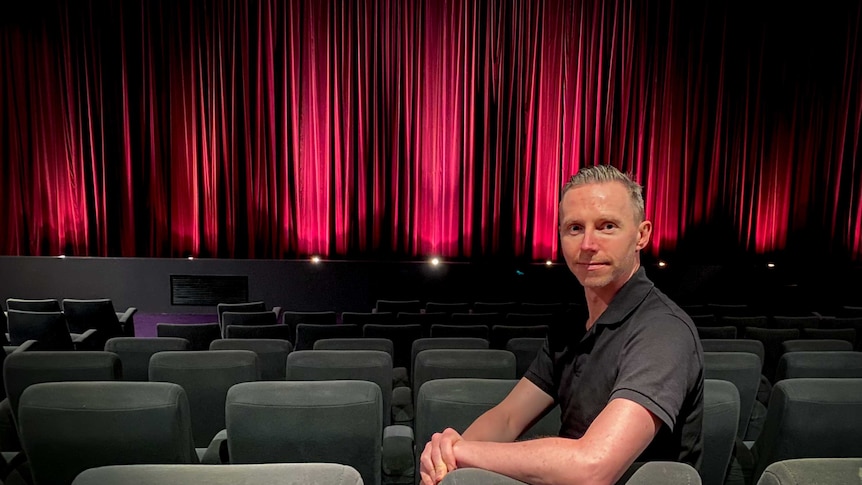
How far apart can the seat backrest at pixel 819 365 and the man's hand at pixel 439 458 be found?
2.10 m

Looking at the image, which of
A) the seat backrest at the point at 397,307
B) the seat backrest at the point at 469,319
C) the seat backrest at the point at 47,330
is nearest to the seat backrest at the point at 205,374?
the seat backrest at the point at 47,330

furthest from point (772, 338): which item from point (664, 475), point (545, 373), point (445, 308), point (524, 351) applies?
point (664, 475)

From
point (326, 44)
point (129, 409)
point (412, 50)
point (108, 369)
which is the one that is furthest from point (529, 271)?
point (129, 409)

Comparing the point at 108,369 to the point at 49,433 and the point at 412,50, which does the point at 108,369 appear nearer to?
the point at 49,433

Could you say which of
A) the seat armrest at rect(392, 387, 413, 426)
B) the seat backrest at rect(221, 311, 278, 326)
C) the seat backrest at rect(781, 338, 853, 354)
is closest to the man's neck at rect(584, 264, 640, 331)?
the seat armrest at rect(392, 387, 413, 426)

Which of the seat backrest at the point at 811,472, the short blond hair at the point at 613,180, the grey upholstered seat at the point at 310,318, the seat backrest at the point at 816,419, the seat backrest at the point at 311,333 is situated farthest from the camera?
the grey upholstered seat at the point at 310,318

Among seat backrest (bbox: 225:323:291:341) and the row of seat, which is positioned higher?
the row of seat

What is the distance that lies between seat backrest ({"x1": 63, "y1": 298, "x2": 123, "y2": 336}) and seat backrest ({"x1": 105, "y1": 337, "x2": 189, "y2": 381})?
2155 mm

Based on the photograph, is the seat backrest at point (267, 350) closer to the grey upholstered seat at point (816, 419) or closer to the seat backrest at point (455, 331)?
the seat backrest at point (455, 331)

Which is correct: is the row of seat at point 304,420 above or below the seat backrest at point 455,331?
above

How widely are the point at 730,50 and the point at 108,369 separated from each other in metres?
8.72

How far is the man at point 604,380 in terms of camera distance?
3.39 feet

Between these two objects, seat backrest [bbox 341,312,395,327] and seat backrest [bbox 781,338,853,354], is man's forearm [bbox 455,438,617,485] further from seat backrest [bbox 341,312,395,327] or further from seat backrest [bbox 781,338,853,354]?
seat backrest [bbox 341,312,395,327]

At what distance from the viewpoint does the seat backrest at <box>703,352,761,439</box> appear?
2.43m
